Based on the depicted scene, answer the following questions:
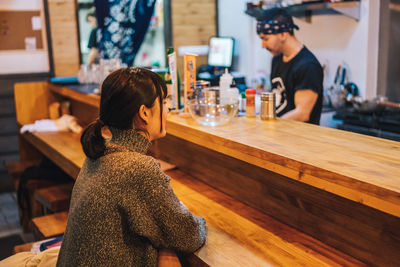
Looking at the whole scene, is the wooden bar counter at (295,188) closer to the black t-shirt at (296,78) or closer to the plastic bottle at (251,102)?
the plastic bottle at (251,102)

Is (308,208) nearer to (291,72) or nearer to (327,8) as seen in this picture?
(291,72)

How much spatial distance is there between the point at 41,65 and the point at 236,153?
445 centimetres

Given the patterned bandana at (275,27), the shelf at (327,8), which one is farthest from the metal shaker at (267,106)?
the shelf at (327,8)

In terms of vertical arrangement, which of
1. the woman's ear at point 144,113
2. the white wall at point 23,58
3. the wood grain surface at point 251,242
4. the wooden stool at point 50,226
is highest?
the white wall at point 23,58

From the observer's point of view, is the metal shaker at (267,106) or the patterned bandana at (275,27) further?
the patterned bandana at (275,27)

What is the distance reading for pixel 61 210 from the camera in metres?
3.16

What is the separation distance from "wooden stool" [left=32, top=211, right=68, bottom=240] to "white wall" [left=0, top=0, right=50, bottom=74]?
10.4ft

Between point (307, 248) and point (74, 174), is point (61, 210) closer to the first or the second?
point (74, 174)

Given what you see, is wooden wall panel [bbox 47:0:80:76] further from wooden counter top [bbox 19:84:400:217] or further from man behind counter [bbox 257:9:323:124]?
wooden counter top [bbox 19:84:400:217]

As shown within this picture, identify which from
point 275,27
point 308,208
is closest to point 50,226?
point 308,208

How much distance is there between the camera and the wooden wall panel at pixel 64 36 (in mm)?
5586

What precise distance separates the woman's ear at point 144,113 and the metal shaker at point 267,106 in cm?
87

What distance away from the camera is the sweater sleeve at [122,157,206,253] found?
142 centimetres

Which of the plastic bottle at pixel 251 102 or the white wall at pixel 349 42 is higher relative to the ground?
the white wall at pixel 349 42
